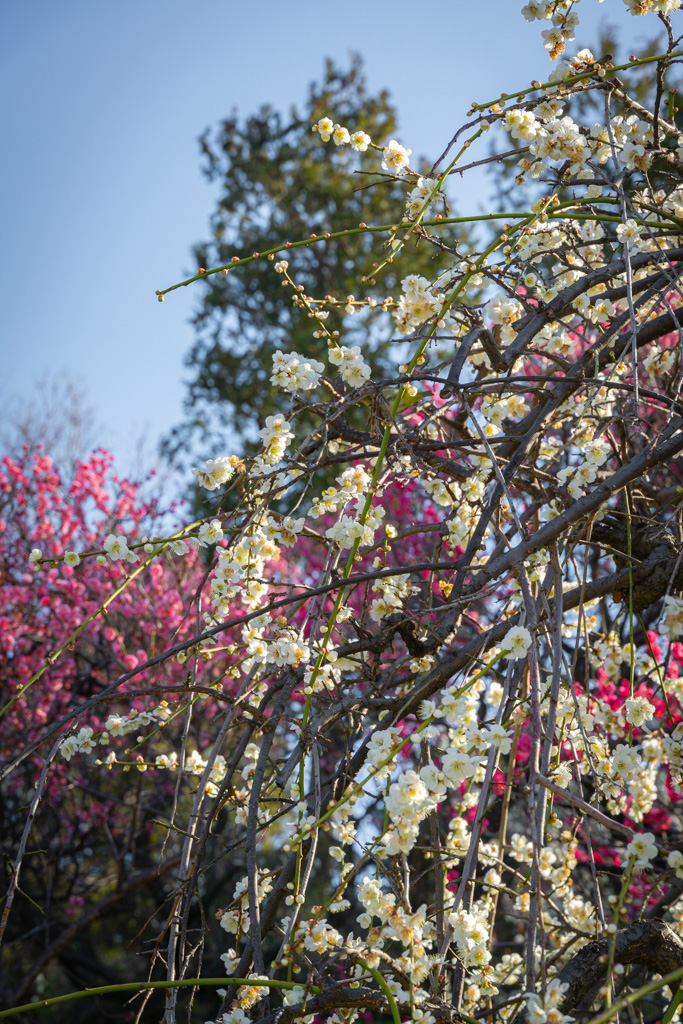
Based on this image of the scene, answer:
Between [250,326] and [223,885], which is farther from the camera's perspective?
[250,326]

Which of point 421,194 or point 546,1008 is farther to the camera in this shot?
point 421,194

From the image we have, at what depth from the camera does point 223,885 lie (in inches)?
191

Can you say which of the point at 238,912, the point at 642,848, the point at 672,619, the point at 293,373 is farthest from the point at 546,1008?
the point at 293,373

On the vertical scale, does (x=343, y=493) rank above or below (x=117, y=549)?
above

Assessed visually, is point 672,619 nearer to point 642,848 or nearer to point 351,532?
point 642,848

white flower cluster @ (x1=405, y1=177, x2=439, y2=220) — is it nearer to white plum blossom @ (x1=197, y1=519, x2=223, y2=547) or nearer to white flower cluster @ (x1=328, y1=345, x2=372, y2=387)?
white flower cluster @ (x1=328, y1=345, x2=372, y2=387)

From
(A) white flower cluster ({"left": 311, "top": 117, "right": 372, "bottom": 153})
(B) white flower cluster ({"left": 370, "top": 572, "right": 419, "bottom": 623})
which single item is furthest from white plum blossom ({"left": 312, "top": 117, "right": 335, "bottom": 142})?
(B) white flower cluster ({"left": 370, "top": 572, "right": 419, "bottom": 623})

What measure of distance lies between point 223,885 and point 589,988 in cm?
401

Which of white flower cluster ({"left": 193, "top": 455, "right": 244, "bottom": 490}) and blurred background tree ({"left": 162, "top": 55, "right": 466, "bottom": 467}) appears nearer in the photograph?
white flower cluster ({"left": 193, "top": 455, "right": 244, "bottom": 490})

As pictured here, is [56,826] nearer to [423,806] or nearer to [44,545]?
[44,545]

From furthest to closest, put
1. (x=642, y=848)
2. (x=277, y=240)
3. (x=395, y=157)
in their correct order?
(x=277, y=240), (x=395, y=157), (x=642, y=848)

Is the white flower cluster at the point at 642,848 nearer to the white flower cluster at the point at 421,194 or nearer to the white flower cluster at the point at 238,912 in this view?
the white flower cluster at the point at 238,912

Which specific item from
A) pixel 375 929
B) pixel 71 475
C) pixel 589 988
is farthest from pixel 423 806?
pixel 71 475

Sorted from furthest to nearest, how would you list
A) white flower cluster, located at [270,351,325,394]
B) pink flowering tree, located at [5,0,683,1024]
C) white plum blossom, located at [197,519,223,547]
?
white flower cluster, located at [270,351,325,394] → white plum blossom, located at [197,519,223,547] → pink flowering tree, located at [5,0,683,1024]
